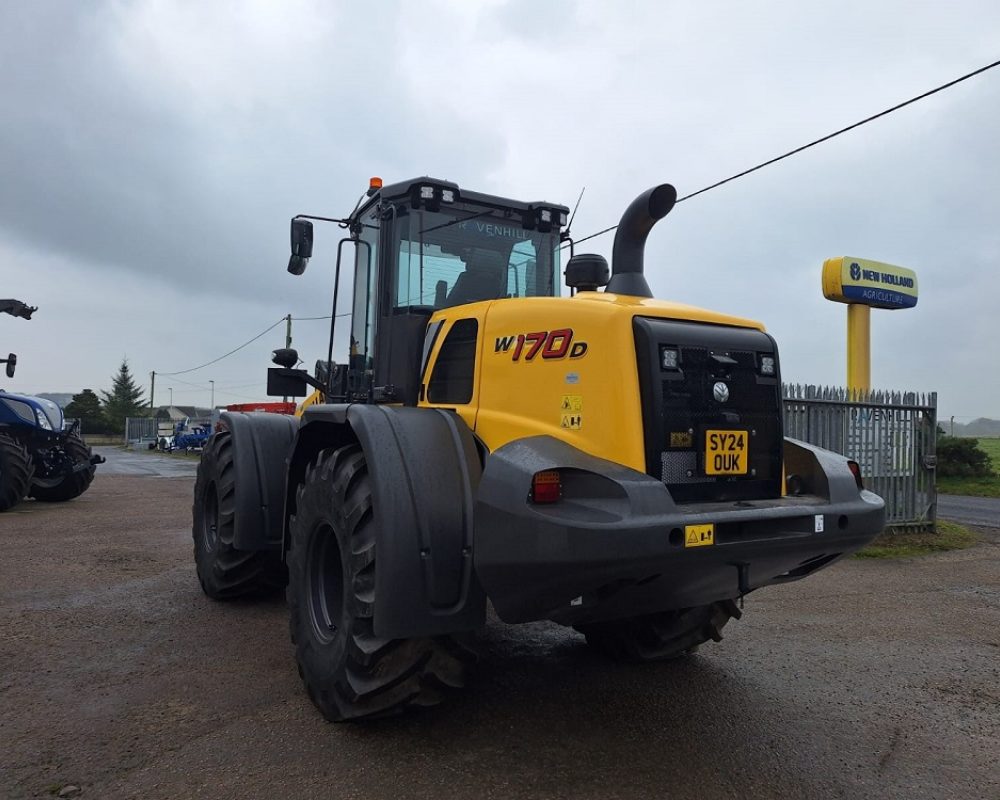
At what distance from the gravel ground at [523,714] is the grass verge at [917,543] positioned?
259 cm

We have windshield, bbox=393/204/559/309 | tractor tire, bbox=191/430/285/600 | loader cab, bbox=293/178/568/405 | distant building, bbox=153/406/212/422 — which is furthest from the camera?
distant building, bbox=153/406/212/422

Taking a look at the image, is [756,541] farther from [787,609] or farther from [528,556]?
[787,609]

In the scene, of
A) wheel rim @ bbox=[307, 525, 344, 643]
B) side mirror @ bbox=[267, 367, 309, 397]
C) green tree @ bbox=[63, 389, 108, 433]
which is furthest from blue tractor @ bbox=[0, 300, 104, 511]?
green tree @ bbox=[63, 389, 108, 433]

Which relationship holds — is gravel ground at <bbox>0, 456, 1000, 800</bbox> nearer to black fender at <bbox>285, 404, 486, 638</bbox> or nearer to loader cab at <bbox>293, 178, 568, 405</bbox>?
black fender at <bbox>285, 404, 486, 638</bbox>

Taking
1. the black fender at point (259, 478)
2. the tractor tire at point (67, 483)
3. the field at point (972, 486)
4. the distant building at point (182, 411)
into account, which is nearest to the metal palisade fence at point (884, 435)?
the black fender at point (259, 478)

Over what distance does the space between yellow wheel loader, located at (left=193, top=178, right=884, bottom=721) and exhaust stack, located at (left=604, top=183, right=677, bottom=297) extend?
11 millimetres

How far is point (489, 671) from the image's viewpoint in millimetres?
4430

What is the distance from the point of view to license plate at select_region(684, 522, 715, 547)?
9.49 ft

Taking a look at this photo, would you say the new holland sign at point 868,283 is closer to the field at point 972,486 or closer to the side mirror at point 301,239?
the field at point 972,486

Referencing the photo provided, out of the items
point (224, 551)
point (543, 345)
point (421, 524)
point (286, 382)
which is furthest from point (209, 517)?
point (543, 345)

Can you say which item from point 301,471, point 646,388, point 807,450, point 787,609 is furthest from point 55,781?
point 787,609

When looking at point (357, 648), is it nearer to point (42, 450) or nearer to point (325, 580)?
point (325, 580)

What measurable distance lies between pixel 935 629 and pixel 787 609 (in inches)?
40.3

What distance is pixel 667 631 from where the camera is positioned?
4328 mm
